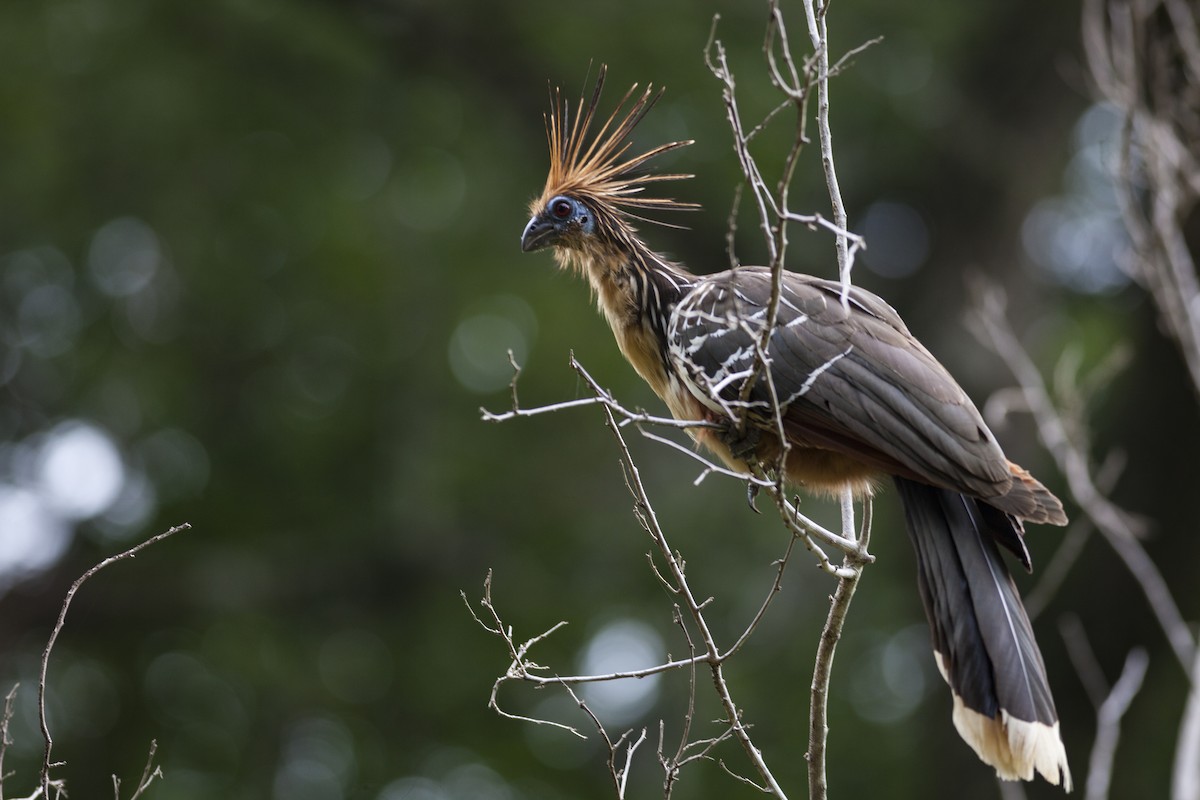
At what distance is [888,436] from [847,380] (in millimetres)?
210

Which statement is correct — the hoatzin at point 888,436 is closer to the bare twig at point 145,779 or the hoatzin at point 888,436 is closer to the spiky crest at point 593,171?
the spiky crest at point 593,171

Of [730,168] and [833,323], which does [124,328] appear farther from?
[833,323]

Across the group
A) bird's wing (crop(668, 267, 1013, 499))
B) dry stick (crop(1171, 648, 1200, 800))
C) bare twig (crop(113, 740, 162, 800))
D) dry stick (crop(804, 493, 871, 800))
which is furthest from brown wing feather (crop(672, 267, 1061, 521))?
bare twig (crop(113, 740, 162, 800))

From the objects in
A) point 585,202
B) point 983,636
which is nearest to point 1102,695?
point 983,636

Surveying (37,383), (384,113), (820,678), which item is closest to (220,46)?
(384,113)

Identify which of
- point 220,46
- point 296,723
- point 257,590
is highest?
point 220,46

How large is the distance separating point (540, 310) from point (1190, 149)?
5.53m

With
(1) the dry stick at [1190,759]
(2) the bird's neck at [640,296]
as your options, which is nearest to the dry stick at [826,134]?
(2) the bird's neck at [640,296]

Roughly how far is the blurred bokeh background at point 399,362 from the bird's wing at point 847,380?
5132 mm

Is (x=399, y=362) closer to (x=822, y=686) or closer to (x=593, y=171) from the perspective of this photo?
(x=593, y=171)

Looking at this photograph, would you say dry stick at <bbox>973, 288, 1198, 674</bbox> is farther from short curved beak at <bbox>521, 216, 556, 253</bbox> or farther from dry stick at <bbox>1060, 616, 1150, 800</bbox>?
short curved beak at <bbox>521, 216, 556, 253</bbox>

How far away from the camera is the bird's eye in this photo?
447cm

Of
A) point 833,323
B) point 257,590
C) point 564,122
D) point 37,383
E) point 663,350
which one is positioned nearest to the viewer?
point 833,323

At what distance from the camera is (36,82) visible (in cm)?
939
